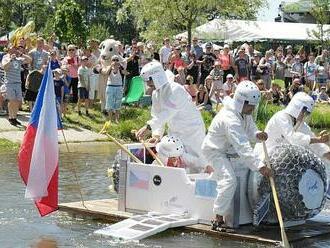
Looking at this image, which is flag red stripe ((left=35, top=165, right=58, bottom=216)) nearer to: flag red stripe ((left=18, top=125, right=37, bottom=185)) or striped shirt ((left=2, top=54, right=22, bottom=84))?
flag red stripe ((left=18, top=125, right=37, bottom=185))

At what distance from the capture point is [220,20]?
38781 mm

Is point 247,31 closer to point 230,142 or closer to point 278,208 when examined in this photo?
point 230,142

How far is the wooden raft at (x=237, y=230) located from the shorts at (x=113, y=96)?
1024 centimetres

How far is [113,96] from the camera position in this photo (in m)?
23.6

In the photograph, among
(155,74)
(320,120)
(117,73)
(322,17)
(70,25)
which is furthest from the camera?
(322,17)

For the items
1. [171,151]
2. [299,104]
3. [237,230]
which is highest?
[299,104]

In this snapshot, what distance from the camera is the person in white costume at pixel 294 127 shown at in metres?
11.7

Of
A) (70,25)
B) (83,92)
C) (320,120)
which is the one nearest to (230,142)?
(83,92)

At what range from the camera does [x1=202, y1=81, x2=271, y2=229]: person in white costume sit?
36.6ft

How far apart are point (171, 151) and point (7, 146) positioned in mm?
8595

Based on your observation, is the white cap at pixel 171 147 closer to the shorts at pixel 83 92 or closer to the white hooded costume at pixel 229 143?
the white hooded costume at pixel 229 143

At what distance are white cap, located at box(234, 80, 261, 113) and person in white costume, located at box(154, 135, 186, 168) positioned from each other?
147cm

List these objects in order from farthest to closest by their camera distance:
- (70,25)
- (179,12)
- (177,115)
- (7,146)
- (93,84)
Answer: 1. (70,25)
2. (179,12)
3. (93,84)
4. (7,146)
5. (177,115)

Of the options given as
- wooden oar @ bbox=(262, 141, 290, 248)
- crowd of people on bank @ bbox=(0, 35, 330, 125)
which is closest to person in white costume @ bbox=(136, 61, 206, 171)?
wooden oar @ bbox=(262, 141, 290, 248)
